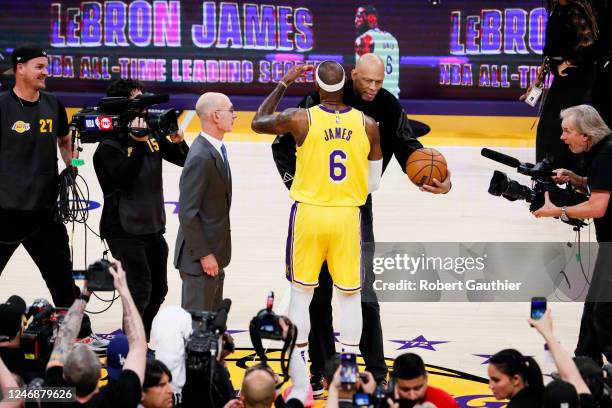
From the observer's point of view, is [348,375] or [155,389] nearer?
[348,375]

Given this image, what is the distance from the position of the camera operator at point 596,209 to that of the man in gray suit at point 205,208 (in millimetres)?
2056

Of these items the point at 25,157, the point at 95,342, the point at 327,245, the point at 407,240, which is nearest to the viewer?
the point at 327,245

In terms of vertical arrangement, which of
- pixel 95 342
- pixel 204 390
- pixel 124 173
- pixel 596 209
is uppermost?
pixel 124 173

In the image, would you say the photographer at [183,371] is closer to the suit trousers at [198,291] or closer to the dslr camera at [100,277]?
the dslr camera at [100,277]

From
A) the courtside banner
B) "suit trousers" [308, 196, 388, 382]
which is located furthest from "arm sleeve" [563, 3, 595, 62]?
"suit trousers" [308, 196, 388, 382]

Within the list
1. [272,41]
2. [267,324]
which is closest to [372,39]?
[272,41]

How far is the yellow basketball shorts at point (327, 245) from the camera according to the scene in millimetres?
6406

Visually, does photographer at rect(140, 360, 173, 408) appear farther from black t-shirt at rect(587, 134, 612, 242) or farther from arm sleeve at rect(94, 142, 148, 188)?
black t-shirt at rect(587, 134, 612, 242)

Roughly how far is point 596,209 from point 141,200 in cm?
300

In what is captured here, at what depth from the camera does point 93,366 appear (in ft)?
15.6

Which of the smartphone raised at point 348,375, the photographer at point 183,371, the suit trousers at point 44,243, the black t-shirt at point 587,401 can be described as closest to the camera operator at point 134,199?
the suit trousers at point 44,243

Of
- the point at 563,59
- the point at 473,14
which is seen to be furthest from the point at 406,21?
the point at 563,59

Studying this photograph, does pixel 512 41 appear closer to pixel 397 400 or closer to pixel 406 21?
pixel 406 21

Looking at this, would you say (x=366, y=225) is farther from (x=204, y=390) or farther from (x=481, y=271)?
(x=481, y=271)
